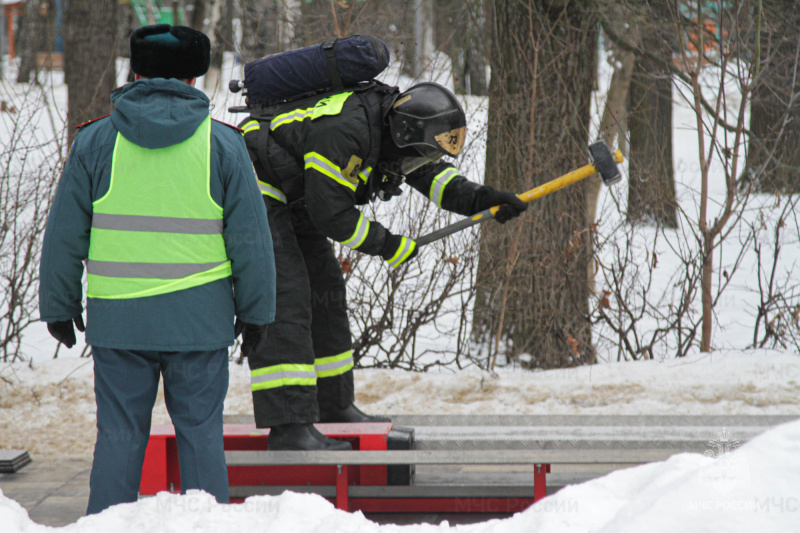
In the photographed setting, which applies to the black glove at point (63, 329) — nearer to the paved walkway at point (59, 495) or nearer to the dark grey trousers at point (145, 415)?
the dark grey trousers at point (145, 415)

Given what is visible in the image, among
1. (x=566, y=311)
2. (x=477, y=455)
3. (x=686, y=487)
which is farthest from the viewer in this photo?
(x=566, y=311)

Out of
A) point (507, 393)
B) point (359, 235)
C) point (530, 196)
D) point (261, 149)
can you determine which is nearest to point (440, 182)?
point (530, 196)

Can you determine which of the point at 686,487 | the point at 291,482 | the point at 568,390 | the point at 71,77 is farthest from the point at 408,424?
the point at 71,77

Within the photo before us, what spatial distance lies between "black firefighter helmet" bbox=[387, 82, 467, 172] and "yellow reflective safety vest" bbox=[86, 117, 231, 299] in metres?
1.05

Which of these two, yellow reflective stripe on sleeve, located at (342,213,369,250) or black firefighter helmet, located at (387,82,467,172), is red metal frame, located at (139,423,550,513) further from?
black firefighter helmet, located at (387,82,467,172)

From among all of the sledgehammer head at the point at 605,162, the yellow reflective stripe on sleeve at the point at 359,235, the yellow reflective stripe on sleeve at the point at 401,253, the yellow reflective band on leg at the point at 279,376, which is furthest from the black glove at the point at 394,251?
the sledgehammer head at the point at 605,162

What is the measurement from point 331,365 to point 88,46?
5036 millimetres

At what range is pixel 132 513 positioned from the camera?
94.8 inches

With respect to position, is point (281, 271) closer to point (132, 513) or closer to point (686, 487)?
point (132, 513)

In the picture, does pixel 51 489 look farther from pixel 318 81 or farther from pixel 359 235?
pixel 318 81

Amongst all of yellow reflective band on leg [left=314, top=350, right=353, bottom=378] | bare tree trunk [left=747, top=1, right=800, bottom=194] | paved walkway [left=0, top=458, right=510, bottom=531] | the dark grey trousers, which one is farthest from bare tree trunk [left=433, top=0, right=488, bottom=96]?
the dark grey trousers

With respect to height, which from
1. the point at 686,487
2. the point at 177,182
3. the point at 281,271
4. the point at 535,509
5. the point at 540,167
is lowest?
the point at 535,509

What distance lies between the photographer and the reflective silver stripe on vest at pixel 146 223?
2615mm

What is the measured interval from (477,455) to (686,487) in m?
1.12
